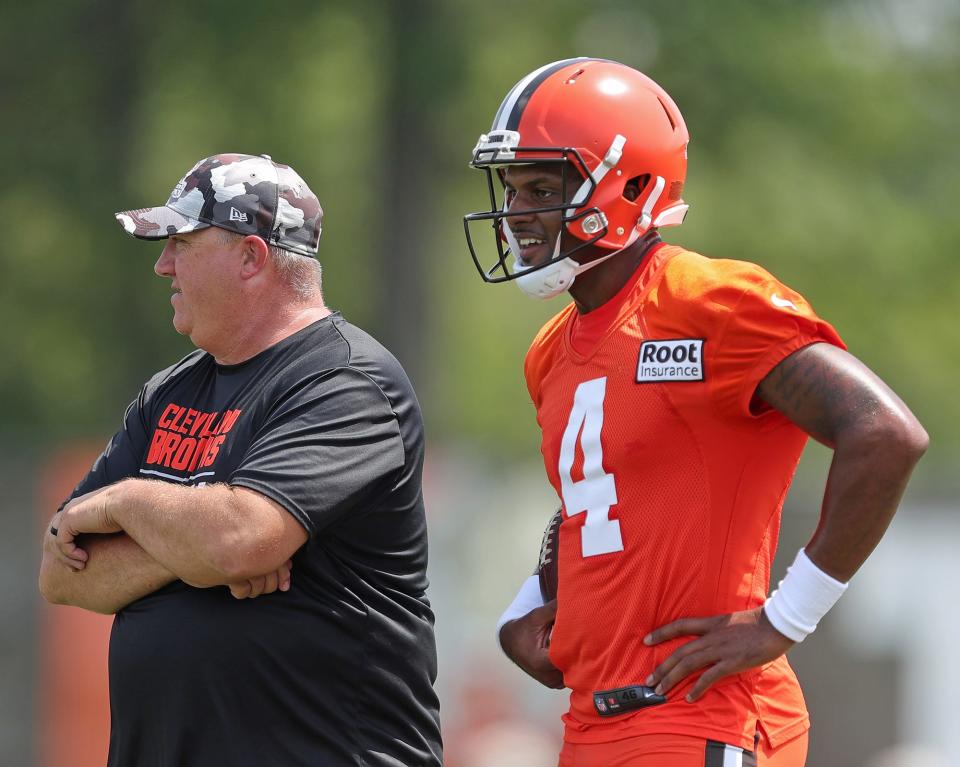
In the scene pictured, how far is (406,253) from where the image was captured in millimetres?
15570

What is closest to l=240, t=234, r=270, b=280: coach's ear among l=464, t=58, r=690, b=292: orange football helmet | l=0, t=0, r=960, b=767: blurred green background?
l=464, t=58, r=690, b=292: orange football helmet

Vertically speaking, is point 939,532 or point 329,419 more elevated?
point 329,419

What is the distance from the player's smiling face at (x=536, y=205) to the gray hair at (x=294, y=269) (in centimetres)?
64

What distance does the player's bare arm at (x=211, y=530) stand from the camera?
356 cm

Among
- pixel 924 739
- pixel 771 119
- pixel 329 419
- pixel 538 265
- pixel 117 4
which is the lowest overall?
pixel 924 739

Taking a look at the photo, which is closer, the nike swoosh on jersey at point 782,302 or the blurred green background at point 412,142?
the nike swoosh on jersey at point 782,302

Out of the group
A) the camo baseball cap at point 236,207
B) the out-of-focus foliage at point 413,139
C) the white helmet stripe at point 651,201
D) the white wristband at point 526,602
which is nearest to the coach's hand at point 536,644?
the white wristband at point 526,602

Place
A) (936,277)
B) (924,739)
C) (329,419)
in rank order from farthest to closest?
(936,277) → (924,739) → (329,419)

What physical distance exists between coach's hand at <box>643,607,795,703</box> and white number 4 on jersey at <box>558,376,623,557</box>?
27 centimetres

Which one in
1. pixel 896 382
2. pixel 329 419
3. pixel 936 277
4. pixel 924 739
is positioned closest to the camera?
pixel 329 419

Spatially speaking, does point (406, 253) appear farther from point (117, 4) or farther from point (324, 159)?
point (117, 4)

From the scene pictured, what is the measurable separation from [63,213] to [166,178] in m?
1.28

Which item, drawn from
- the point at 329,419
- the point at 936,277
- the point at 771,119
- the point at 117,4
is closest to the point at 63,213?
the point at 117,4

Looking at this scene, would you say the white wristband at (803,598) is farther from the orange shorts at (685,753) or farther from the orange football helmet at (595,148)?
the orange football helmet at (595,148)
